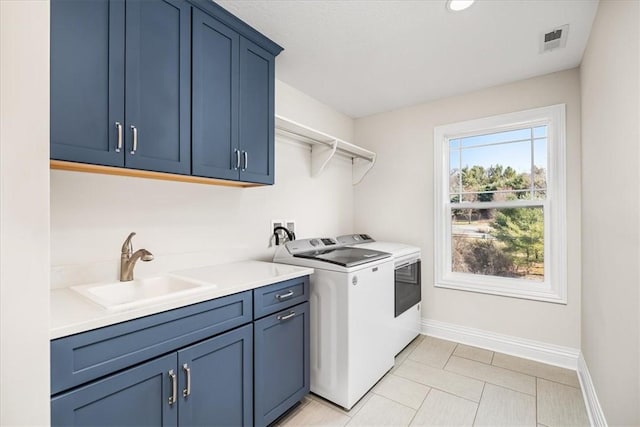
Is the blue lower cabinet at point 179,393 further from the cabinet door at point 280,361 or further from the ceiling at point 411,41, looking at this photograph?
the ceiling at point 411,41

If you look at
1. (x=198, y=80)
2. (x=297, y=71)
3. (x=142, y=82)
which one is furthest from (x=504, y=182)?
(x=142, y=82)

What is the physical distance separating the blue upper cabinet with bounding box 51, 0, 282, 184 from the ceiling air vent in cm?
177

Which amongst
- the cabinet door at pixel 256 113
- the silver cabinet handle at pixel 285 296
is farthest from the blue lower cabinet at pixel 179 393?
the cabinet door at pixel 256 113

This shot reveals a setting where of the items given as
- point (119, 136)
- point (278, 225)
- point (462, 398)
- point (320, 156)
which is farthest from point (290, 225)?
point (462, 398)

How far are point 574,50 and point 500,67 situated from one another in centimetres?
45

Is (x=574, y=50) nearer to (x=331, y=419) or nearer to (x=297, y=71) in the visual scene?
(x=297, y=71)

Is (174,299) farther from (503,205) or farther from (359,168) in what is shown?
(503,205)

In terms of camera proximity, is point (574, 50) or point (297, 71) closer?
point (574, 50)

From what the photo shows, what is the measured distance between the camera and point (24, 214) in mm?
813

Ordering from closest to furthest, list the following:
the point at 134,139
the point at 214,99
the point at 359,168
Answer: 1. the point at 134,139
2. the point at 214,99
3. the point at 359,168

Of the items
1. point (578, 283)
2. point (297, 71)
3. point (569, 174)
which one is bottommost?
point (578, 283)

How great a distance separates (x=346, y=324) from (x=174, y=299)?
1.07 m

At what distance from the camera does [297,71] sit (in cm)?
240

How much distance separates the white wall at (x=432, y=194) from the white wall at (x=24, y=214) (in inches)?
113
